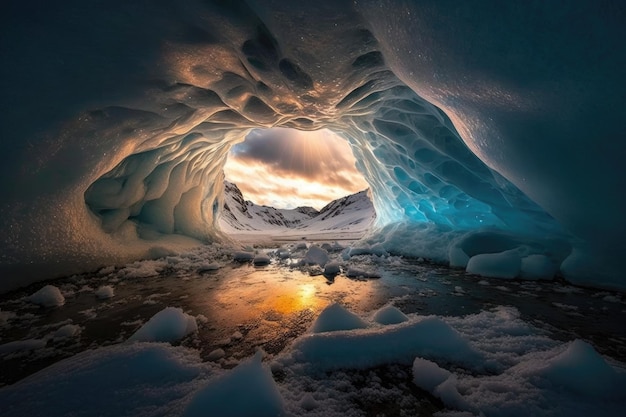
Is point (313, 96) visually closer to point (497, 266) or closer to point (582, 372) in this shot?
point (497, 266)

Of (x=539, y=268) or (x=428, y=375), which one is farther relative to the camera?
(x=539, y=268)

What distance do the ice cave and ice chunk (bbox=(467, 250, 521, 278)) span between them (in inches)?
0.9

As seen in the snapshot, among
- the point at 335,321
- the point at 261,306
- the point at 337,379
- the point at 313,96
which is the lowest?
the point at 261,306

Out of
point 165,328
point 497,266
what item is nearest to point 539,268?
point 497,266

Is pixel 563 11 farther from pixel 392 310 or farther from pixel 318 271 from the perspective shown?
pixel 318 271

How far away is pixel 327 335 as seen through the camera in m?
1.53

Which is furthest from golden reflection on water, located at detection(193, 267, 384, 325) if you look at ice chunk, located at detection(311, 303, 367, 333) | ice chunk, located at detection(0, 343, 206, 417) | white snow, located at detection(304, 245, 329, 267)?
white snow, located at detection(304, 245, 329, 267)

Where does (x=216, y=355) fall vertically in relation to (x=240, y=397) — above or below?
below

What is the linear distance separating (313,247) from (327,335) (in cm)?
376

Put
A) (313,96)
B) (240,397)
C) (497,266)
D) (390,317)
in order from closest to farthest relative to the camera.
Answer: (240,397), (390,317), (497,266), (313,96)

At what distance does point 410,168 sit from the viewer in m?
6.69

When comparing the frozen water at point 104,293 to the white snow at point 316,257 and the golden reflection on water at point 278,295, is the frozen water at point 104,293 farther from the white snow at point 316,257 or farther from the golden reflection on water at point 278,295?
the white snow at point 316,257

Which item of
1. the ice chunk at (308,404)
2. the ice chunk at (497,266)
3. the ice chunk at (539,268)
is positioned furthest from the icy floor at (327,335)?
the ice chunk at (497,266)

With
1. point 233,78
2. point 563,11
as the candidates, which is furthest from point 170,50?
point 563,11
